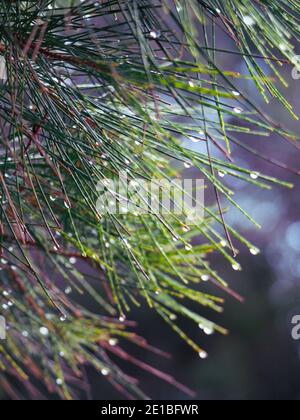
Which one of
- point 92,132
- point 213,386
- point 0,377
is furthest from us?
point 213,386

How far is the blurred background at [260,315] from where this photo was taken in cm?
400

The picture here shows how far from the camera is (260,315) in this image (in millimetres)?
4039

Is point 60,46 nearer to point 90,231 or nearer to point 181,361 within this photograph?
point 90,231

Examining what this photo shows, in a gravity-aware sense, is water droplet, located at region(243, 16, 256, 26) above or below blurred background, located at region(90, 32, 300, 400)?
below

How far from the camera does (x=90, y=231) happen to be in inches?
40.4

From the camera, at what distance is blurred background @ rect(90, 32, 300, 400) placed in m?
4.00

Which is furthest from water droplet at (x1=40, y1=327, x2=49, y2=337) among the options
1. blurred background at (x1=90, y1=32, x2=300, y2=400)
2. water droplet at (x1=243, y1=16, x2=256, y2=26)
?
blurred background at (x1=90, y1=32, x2=300, y2=400)

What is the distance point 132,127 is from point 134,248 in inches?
10.3

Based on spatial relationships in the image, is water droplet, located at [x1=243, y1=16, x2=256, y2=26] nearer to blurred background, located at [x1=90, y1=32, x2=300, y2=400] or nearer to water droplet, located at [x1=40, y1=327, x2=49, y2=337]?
water droplet, located at [x1=40, y1=327, x2=49, y2=337]

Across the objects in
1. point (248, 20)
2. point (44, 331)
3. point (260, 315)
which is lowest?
point (44, 331)

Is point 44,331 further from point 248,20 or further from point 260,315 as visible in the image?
point 260,315

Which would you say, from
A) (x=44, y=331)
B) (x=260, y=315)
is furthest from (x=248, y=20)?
(x=260, y=315)

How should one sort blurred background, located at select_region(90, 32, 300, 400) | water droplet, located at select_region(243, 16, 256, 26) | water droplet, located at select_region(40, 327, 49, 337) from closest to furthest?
water droplet, located at select_region(243, 16, 256, 26), water droplet, located at select_region(40, 327, 49, 337), blurred background, located at select_region(90, 32, 300, 400)
